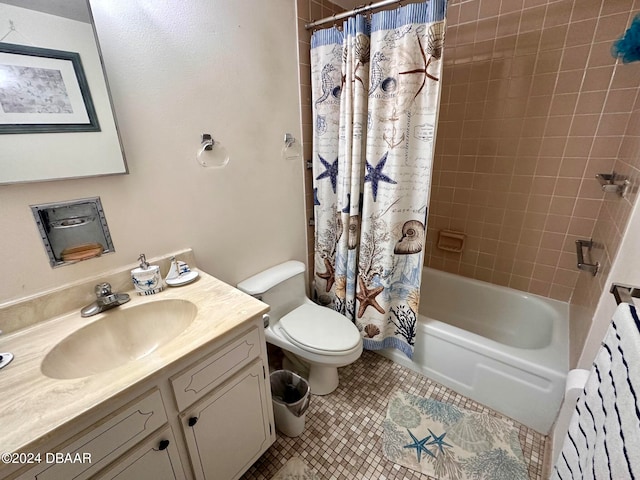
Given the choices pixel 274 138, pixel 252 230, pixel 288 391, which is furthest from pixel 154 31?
pixel 288 391

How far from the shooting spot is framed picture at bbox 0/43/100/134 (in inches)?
31.3

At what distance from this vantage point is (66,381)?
2.37ft

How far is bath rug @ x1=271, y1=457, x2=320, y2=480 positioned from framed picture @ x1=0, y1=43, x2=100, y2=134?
5.06ft

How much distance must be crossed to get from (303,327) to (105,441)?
2.99ft

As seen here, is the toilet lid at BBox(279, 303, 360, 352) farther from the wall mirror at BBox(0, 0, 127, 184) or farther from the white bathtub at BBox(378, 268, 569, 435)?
the wall mirror at BBox(0, 0, 127, 184)

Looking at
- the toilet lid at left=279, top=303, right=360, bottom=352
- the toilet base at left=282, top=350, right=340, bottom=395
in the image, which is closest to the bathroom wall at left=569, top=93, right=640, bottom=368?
the toilet lid at left=279, top=303, right=360, bottom=352

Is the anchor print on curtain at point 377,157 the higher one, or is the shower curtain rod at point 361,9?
the shower curtain rod at point 361,9

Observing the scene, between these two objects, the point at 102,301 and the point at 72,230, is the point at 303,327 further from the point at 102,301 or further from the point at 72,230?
the point at 72,230

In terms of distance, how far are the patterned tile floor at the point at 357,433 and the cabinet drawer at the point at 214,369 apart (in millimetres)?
644

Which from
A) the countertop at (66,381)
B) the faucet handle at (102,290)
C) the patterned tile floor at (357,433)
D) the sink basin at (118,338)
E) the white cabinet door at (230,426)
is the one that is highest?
the faucet handle at (102,290)

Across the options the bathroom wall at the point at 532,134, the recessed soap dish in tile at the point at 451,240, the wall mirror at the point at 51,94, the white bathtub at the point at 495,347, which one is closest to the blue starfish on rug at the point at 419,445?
the white bathtub at the point at 495,347

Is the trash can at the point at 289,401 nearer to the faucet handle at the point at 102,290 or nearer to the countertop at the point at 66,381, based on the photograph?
the countertop at the point at 66,381

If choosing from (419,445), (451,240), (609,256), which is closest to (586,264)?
(609,256)

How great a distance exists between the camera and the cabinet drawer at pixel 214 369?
0.85 meters
